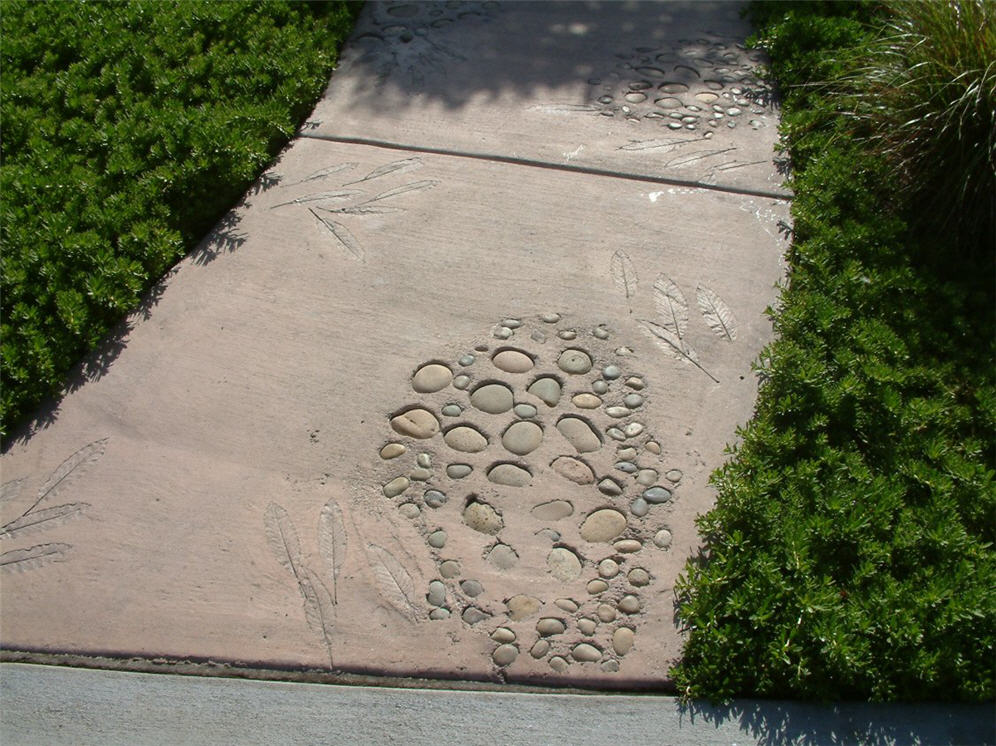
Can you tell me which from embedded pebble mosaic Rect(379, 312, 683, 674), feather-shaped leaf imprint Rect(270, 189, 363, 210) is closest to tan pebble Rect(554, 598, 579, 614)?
embedded pebble mosaic Rect(379, 312, 683, 674)

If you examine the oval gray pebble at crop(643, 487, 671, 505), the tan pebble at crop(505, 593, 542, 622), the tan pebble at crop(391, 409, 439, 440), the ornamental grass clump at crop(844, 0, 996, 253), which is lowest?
the tan pebble at crop(505, 593, 542, 622)

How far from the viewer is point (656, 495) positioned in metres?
2.98

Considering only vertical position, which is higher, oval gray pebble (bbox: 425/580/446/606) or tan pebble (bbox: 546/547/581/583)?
tan pebble (bbox: 546/547/581/583)

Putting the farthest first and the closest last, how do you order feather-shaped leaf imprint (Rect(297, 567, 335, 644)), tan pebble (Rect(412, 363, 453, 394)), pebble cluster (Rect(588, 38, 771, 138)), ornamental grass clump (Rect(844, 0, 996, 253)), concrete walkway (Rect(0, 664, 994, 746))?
pebble cluster (Rect(588, 38, 771, 138)) → ornamental grass clump (Rect(844, 0, 996, 253)) → tan pebble (Rect(412, 363, 453, 394)) → feather-shaped leaf imprint (Rect(297, 567, 335, 644)) → concrete walkway (Rect(0, 664, 994, 746))

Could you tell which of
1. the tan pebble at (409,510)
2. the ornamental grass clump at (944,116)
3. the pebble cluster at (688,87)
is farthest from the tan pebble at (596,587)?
Answer: the pebble cluster at (688,87)

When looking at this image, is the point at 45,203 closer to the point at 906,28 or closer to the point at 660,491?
the point at 660,491

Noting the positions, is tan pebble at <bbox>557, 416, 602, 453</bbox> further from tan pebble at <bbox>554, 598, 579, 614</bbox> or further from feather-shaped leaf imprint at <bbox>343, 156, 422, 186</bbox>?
feather-shaped leaf imprint at <bbox>343, 156, 422, 186</bbox>

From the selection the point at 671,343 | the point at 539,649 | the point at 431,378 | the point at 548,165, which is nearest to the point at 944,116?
the point at 671,343

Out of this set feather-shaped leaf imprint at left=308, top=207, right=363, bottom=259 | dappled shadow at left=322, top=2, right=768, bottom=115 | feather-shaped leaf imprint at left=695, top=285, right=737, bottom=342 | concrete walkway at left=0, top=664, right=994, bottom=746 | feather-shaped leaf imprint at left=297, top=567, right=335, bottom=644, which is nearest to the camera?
concrete walkway at left=0, top=664, right=994, bottom=746

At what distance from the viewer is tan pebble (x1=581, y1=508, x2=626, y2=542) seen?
114 inches

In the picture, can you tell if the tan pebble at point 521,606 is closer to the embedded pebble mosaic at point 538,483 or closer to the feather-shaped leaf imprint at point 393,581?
the embedded pebble mosaic at point 538,483

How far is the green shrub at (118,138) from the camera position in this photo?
11.4 ft

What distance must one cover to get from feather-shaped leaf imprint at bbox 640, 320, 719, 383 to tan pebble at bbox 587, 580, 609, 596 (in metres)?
0.91

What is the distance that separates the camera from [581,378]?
3287 millimetres
